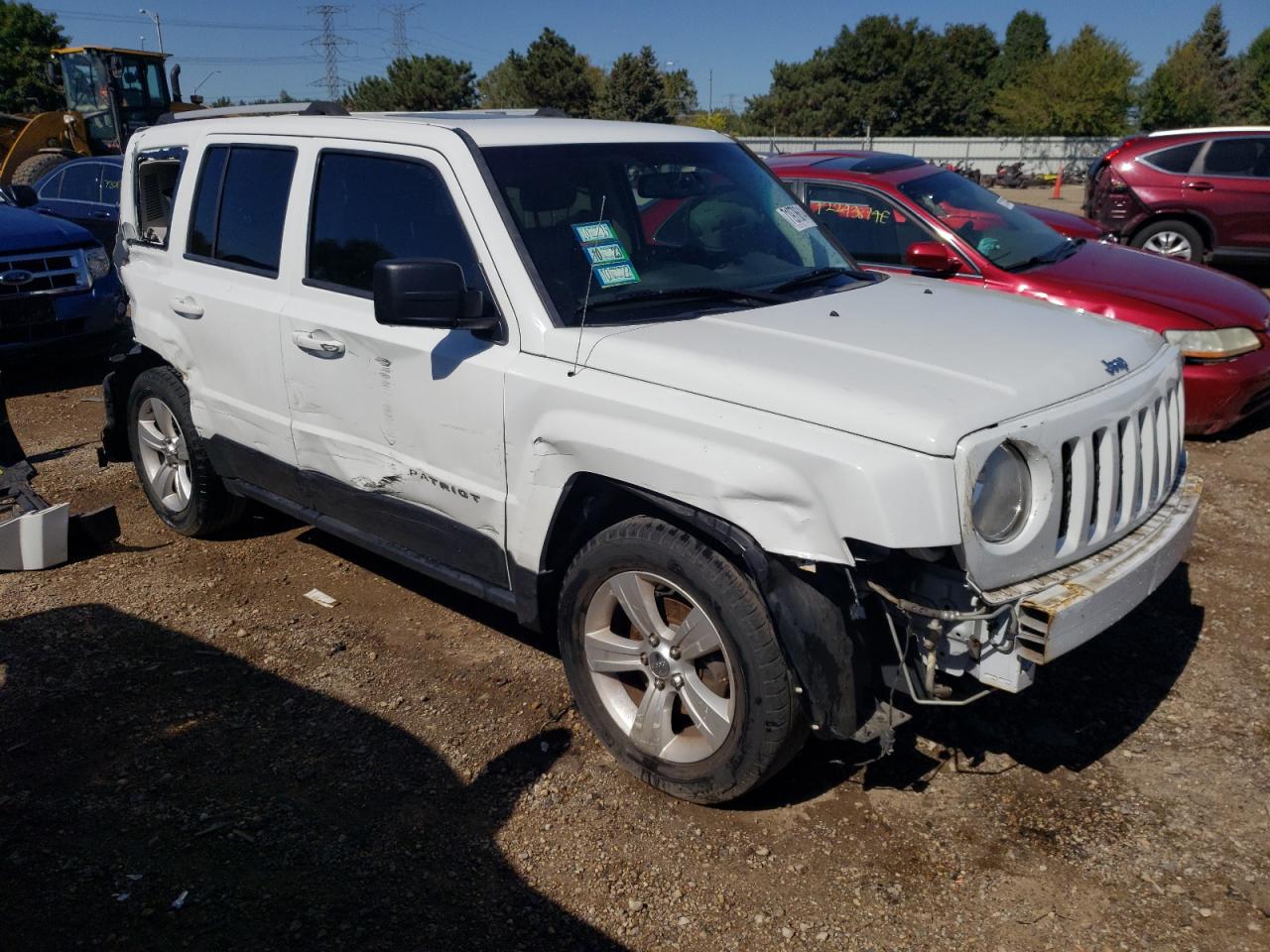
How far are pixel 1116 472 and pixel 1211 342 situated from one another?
151 inches

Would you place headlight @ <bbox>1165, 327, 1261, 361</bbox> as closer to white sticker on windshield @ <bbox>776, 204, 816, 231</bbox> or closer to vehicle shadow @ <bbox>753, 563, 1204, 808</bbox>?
vehicle shadow @ <bbox>753, 563, 1204, 808</bbox>

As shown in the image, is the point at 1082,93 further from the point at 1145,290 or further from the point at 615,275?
the point at 615,275

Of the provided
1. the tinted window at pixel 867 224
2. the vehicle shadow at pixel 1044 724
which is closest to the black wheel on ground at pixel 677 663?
the vehicle shadow at pixel 1044 724

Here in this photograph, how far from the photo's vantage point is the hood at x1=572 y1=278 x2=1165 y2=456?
8.96 feet

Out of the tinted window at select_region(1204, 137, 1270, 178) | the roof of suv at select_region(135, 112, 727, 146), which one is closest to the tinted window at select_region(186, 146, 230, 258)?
the roof of suv at select_region(135, 112, 727, 146)

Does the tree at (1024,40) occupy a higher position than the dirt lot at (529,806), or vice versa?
the tree at (1024,40)

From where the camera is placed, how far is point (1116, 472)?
3.12 meters

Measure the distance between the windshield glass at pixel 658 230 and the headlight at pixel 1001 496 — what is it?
3.82ft

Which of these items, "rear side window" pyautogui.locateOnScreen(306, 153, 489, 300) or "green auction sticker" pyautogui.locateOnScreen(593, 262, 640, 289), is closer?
"green auction sticker" pyautogui.locateOnScreen(593, 262, 640, 289)

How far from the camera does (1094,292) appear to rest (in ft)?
21.0

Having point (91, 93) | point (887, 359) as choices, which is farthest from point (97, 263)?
→ point (91, 93)

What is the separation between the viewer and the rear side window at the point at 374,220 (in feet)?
12.0

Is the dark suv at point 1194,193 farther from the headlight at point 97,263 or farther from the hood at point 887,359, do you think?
the headlight at point 97,263

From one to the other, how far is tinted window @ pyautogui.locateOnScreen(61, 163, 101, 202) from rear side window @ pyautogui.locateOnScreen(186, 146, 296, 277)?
26.6 ft
